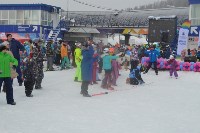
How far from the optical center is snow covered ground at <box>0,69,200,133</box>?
669 centimetres

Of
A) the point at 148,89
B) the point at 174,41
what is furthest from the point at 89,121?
the point at 174,41

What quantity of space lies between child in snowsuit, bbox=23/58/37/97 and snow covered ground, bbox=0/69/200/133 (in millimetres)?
265

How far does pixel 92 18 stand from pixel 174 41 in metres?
26.9

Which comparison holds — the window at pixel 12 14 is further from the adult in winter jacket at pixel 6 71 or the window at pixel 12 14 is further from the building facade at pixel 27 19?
the adult in winter jacket at pixel 6 71

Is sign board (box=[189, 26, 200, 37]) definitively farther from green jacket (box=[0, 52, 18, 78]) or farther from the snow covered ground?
green jacket (box=[0, 52, 18, 78])

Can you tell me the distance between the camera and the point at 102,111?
8.29m

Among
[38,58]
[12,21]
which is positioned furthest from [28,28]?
[38,58]

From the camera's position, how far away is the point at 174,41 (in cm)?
2706

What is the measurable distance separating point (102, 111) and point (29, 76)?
2788 millimetres

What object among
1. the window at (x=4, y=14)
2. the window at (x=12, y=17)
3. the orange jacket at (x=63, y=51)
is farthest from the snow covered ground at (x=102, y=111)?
the window at (x=4, y=14)

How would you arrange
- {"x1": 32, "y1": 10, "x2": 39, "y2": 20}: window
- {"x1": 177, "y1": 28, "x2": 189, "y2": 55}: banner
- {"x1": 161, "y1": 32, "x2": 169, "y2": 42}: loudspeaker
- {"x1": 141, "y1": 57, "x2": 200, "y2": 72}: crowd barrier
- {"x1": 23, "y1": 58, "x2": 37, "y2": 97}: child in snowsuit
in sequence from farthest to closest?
{"x1": 32, "y1": 10, "x2": 39, "y2": 20}: window, {"x1": 161, "y1": 32, "x2": 169, "y2": 42}: loudspeaker, {"x1": 177, "y1": 28, "x2": 189, "y2": 55}: banner, {"x1": 141, "y1": 57, "x2": 200, "y2": 72}: crowd barrier, {"x1": 23, "y1": 58, "x2": 37, "y2": 97}: child in snowsuit

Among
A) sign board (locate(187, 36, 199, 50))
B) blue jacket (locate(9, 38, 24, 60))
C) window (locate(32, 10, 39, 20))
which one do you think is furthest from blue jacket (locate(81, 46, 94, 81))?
window (locate(32, 10, 39, 20))

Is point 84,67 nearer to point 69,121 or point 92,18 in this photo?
point 69,121

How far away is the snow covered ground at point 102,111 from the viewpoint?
22.0ft
